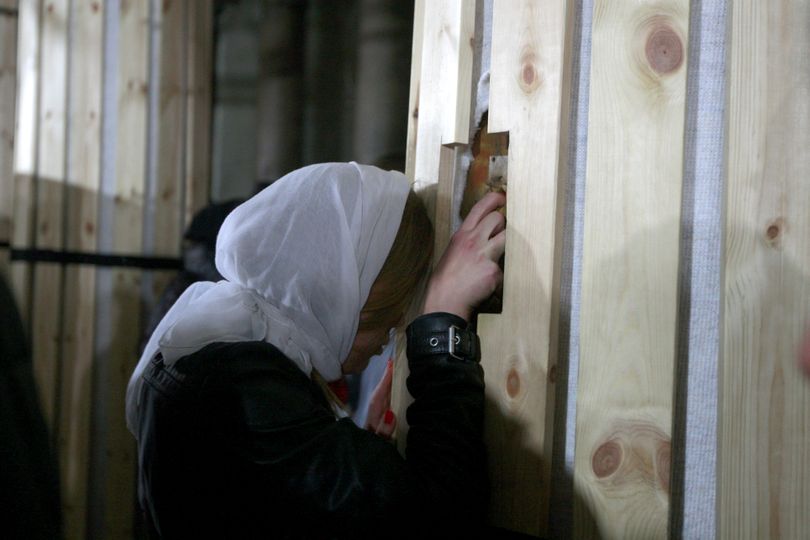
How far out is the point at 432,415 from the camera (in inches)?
57.7

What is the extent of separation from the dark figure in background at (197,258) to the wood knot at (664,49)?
279cm

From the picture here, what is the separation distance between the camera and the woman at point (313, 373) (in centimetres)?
135

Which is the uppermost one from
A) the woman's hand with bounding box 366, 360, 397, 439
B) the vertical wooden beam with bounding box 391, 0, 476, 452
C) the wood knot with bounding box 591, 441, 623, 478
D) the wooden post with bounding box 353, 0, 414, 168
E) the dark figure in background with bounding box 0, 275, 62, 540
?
the wooden post with bounding box 353, 0, 414, 168

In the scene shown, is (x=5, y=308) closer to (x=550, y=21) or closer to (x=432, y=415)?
(x=432, y=415)

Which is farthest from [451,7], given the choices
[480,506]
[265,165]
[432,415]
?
[265,165]

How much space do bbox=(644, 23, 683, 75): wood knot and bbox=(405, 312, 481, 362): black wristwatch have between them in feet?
1.87

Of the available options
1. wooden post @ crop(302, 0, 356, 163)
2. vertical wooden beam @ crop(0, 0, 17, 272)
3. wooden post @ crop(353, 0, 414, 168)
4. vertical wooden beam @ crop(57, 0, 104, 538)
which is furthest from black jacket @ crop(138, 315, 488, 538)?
wooden post @ crop(302, 0, 356, 163)

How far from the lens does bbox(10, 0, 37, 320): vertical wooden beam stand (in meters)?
4.18

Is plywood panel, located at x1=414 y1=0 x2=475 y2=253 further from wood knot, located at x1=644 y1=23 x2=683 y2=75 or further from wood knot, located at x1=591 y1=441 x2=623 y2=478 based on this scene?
wood knot, located at x1=591 y1=441 x2=623 y2=478

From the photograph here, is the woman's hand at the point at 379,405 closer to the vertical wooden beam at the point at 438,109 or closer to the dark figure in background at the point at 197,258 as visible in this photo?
the vertical wooden beam at the point at 438,109

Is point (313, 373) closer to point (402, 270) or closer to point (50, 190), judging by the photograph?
point (402, 270)

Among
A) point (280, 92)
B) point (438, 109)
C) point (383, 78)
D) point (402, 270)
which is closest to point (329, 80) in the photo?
point (280, 92)

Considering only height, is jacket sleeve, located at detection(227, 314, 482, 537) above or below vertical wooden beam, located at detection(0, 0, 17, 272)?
below

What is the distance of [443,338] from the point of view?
1.51 m
